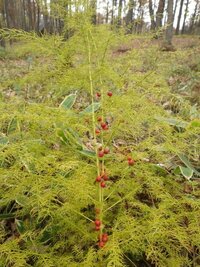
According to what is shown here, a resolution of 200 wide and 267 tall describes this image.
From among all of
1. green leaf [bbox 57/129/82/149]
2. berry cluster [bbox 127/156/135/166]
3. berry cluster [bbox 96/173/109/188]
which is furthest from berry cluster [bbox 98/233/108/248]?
green leaf [bbox 57/129/82/149]

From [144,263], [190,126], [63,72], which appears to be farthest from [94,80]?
[144,263]

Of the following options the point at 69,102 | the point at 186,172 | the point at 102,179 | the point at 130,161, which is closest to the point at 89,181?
the point at 102,179

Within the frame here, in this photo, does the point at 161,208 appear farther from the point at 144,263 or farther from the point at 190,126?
the point at 190,126

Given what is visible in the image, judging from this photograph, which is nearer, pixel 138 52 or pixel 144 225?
pixel 144 225

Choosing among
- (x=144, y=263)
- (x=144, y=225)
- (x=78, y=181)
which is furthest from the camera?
(x=144, y=263)

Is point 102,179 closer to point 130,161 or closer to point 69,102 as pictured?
point 130,161

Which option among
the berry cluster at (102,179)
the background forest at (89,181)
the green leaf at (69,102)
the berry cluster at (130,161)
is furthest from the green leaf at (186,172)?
the green leaf at (69,102)

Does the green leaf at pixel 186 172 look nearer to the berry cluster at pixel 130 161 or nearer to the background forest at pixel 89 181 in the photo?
the background forest at pixel 89 181

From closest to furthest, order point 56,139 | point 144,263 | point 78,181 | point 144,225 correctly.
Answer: point 78,181
point 144,225
point 144,263
point 56,139

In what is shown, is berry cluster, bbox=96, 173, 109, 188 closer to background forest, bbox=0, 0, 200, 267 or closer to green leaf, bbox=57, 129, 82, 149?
background forest, bbox=0, 0, 200, 267

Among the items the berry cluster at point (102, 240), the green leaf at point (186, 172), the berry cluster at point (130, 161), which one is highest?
the berry cluster at point (130, 161)

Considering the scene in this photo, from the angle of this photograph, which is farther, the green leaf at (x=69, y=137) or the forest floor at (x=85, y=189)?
the green leaf at (x=69, y=137)

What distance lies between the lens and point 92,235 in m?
1.37

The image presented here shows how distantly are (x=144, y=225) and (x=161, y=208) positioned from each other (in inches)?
4.4
